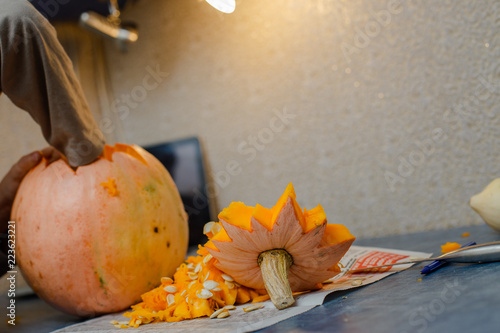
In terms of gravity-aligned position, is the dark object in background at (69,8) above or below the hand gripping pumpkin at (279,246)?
above

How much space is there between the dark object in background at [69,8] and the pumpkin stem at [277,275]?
3.28 ft

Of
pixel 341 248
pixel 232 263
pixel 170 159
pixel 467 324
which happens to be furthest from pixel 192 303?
pixel 170 159

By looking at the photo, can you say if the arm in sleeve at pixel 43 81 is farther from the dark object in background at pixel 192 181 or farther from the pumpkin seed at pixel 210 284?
the dark object in background at pixel 192 181

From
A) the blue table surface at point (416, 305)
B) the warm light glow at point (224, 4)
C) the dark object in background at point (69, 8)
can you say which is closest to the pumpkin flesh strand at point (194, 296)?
the blue table surface at point (416, 305)

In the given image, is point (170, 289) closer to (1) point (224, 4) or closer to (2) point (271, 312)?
(2) point (271, 312)

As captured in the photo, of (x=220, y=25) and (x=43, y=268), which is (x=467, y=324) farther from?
(x=220, y=25)

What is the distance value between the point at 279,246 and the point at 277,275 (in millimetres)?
36

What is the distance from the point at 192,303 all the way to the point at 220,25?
0.87 meters

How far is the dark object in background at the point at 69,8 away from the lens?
4.00 feet

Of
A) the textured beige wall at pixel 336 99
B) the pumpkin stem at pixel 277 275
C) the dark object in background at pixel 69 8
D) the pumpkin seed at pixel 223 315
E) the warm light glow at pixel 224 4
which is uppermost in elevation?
the dark object in background at pixel 69 8

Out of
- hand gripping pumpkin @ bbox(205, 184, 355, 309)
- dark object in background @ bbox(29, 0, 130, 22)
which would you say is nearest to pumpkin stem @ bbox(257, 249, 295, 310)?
hand gripping pumpkin @ bbox(205, 184, 355, 309)

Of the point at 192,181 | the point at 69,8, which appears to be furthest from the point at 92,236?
the point at 69,8

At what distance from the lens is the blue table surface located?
1.30 ft

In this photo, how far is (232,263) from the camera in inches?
22.8
